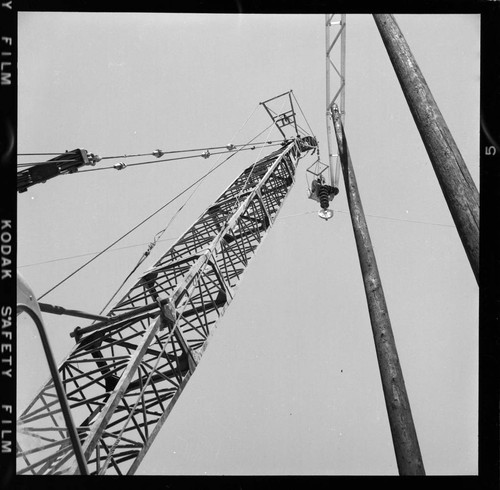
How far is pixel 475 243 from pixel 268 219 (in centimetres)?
1109

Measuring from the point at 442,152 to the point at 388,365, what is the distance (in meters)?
2.67

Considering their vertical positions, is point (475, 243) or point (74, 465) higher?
point (475, 243)

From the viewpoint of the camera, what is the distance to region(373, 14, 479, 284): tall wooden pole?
4547mm

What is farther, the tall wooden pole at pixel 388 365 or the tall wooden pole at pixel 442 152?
the tall wooden pole at pixel 388 365

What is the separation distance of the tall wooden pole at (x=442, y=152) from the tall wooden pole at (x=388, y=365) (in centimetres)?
174

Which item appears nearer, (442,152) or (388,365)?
(442,152)

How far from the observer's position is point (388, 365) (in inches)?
238

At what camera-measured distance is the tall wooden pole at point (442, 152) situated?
4547mm

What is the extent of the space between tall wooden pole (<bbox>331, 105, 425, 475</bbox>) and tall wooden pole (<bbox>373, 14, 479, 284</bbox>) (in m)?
1.74

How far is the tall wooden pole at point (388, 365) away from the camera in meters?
5.35

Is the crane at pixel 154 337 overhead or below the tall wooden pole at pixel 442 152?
below
